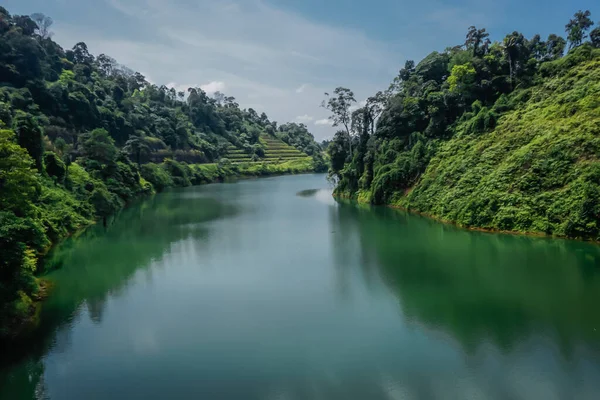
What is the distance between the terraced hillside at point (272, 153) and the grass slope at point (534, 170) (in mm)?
65265

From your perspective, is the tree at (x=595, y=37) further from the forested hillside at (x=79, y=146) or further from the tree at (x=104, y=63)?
the tree at (x=104, y=63)

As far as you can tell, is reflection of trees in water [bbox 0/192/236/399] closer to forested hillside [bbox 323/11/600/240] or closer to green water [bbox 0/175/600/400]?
green water [bbox 0/175/600/400]

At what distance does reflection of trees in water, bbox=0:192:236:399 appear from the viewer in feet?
32.3

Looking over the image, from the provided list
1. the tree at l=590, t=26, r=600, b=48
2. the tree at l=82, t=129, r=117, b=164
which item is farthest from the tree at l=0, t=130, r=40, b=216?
the tree at l=590, t=26, r=600, b=48

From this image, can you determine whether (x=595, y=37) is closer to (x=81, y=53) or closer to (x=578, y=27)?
(x=578, y=27)

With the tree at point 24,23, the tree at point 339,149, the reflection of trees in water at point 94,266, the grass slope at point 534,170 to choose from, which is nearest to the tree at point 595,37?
the grass slope at point 534,170

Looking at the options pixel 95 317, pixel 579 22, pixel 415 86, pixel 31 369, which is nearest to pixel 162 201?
pixel 415 86

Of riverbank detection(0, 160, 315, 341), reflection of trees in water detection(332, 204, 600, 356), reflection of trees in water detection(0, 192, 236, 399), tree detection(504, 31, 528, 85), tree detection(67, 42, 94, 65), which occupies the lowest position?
reflection of trees in water detection(332, 204, 600, 356)

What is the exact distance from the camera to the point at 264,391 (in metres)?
8.51

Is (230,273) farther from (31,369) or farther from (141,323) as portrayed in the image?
(31,369)

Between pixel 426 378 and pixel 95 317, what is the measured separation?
9868 mm

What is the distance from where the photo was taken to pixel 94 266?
18.4m

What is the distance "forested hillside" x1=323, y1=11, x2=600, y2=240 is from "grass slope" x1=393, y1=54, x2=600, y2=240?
7 centimetres

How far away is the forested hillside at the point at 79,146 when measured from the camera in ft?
48.2
